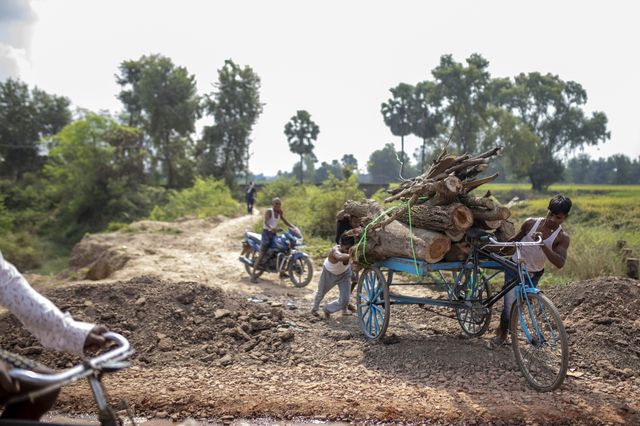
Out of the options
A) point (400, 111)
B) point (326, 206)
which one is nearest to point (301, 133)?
point (400, 111)

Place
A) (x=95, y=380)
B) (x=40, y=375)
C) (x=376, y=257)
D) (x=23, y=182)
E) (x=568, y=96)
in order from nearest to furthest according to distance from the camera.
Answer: (x=40, y=375) → (x=95, y=380) → (x=376, y=257) → (x=23, y=182) → (x=568, y=96)

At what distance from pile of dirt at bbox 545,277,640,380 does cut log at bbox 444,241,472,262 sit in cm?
152

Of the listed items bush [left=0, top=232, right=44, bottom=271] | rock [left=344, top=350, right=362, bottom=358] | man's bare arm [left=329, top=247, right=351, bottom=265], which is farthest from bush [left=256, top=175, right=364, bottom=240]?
bush [left=0, top=232, right=44, bottom=271]

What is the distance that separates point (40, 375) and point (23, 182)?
4426 cm

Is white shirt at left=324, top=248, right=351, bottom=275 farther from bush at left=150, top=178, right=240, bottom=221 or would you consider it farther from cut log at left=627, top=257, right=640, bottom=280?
bush at left=150, top=178, right=240, bottom=221

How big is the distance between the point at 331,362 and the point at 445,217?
201 cm

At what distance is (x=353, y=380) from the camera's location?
4777mm

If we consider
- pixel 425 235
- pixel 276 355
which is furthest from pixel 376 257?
pixel 276 355

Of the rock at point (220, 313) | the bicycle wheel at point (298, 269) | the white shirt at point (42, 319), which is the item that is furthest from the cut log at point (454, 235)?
the bicycle wheel at point (298, 269)

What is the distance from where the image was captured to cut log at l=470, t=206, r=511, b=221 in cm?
523

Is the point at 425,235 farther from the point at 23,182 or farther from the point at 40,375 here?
the point at 23,182

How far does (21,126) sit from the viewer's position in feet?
144

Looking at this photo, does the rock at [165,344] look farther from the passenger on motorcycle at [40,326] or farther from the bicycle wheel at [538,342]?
the bicycle wheel at [538,342]

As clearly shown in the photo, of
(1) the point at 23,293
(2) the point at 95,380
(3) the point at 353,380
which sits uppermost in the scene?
(1) the point at 23,293
